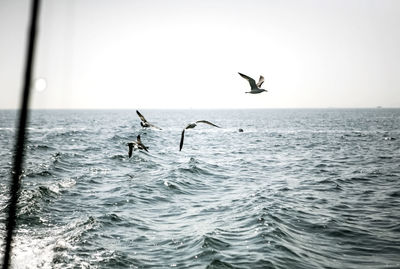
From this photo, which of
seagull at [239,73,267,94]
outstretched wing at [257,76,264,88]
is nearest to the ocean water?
seagull at [239,73,267,94]

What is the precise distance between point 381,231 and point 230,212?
582cm

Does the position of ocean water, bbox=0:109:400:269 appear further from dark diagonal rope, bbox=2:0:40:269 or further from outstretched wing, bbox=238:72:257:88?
outstretched wing, bbox=238:72:257:88

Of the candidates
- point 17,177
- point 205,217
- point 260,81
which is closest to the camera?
point 260,81

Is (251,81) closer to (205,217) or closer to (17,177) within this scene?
(205,217)

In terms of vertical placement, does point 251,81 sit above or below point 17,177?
above

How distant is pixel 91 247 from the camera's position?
10.6m

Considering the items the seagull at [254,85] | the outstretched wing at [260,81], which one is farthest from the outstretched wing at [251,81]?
the outstretched wing at [260,81]

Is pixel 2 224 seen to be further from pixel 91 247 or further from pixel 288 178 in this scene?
pixel 288 178

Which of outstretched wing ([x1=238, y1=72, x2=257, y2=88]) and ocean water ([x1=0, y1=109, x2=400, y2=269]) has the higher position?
outstretched wing ([x1=238, y1=72, x2=257, y2=88])

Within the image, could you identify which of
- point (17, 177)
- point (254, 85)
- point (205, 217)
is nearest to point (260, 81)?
point (254, 85)

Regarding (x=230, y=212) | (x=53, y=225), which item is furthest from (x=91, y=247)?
(x=230, y=212)

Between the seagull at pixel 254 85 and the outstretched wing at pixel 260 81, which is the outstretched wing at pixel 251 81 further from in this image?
the outstretched wing at pixel 260 81

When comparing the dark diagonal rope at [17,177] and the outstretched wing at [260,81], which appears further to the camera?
the outstretched wing at [260,81]

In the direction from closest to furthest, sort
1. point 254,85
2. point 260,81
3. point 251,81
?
1. point 251,81
2. point 254,85
3. point 260,81
